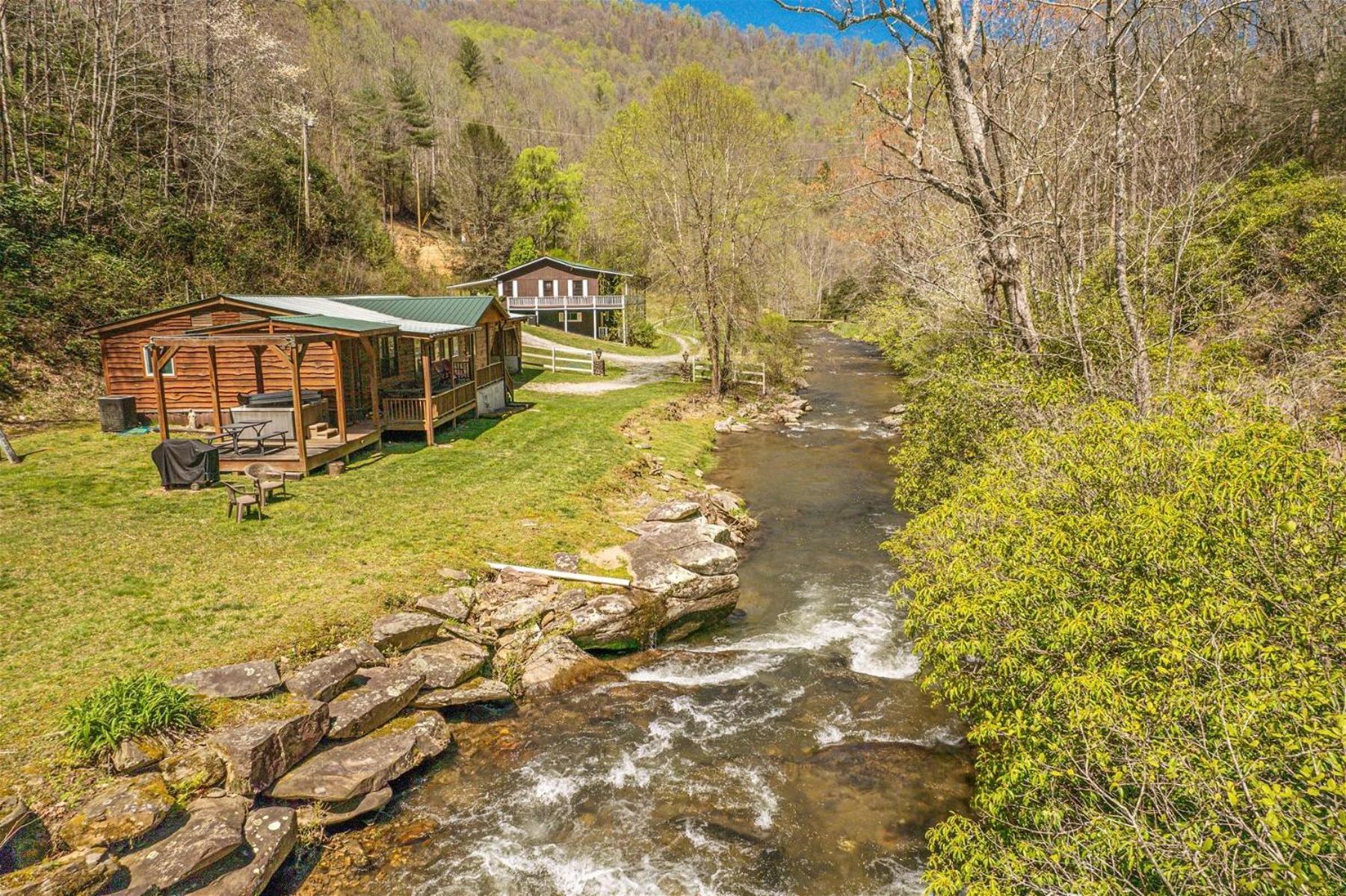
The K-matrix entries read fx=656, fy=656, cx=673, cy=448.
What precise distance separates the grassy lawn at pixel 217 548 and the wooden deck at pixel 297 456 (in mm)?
497

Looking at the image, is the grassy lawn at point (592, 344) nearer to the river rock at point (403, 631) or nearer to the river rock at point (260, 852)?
the river rock at point (403, 631)

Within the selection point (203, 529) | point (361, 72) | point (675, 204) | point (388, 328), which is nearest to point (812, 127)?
point (361, 72)

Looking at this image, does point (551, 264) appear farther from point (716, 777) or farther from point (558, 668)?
point (716, 777)

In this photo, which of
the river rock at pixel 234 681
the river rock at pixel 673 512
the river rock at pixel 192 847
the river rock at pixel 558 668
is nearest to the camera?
the river rock at pixel 192 847

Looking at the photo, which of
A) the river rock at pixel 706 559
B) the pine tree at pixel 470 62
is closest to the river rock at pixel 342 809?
the river rock at pixel 706 559

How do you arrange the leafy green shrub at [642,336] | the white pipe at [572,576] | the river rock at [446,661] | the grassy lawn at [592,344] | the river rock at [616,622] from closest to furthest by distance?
the river rock at [446,661]
the river rock at [616,622]
the white pipe at [572,576]
the grassy lawn at [592,344]
the leafy green shrub at [642,336]

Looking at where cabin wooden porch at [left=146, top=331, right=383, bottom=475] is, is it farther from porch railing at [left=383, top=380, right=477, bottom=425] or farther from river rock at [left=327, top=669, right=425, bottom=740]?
river rock at [left=327, top=669, right=425, bottom=740]

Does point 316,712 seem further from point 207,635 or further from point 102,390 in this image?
point 102,390

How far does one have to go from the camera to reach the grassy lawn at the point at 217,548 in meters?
8.50

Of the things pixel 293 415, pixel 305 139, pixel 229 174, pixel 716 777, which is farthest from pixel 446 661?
pixel 305 139

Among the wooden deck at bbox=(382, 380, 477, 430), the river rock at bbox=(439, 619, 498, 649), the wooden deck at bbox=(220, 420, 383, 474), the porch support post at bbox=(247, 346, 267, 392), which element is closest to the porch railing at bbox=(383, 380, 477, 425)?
the wooden deck at bbox=(382, 380, 477, 430)

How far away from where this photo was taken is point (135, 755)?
22.9 ft

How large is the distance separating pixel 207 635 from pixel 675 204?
25637 mm

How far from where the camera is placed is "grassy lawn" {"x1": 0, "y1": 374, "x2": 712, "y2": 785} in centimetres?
850
